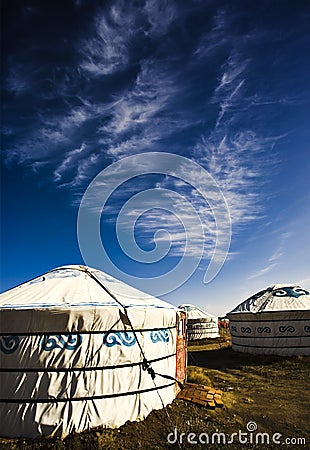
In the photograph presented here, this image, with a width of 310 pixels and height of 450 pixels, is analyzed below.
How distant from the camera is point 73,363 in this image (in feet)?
13.4

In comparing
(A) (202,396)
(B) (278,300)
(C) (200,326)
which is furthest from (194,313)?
Result: (A) (202,396)

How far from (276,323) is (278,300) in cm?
83

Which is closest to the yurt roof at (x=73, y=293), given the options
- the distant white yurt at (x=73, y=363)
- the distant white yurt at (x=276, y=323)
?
the distant white yurt at (x=73, y=363)

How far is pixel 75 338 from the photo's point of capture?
4141 millimetres

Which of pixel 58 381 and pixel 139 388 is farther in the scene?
pixel 139 388

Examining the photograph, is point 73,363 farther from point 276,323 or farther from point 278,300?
point 278,300

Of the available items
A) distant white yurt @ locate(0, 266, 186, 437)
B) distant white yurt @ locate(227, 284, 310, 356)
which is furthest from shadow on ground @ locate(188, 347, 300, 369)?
distant white yurt @ locate(0, 266, 186, 437)

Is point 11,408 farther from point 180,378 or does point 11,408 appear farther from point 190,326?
point 190,326

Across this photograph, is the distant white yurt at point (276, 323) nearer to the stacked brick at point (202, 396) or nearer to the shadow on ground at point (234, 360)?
the shadow on ground at point (234, 360)

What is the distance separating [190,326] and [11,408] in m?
14.2

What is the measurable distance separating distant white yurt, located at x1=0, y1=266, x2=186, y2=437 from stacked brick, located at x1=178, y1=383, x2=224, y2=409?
0.75 meters

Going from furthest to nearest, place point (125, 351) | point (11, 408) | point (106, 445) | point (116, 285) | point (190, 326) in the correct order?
point (190, 326) < point (116, 285) < point (125, 351) < point (11, 408) < point (106, 445)

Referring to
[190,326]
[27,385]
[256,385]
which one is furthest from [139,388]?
[190,326]

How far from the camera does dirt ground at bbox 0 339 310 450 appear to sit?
3793 millimetres
